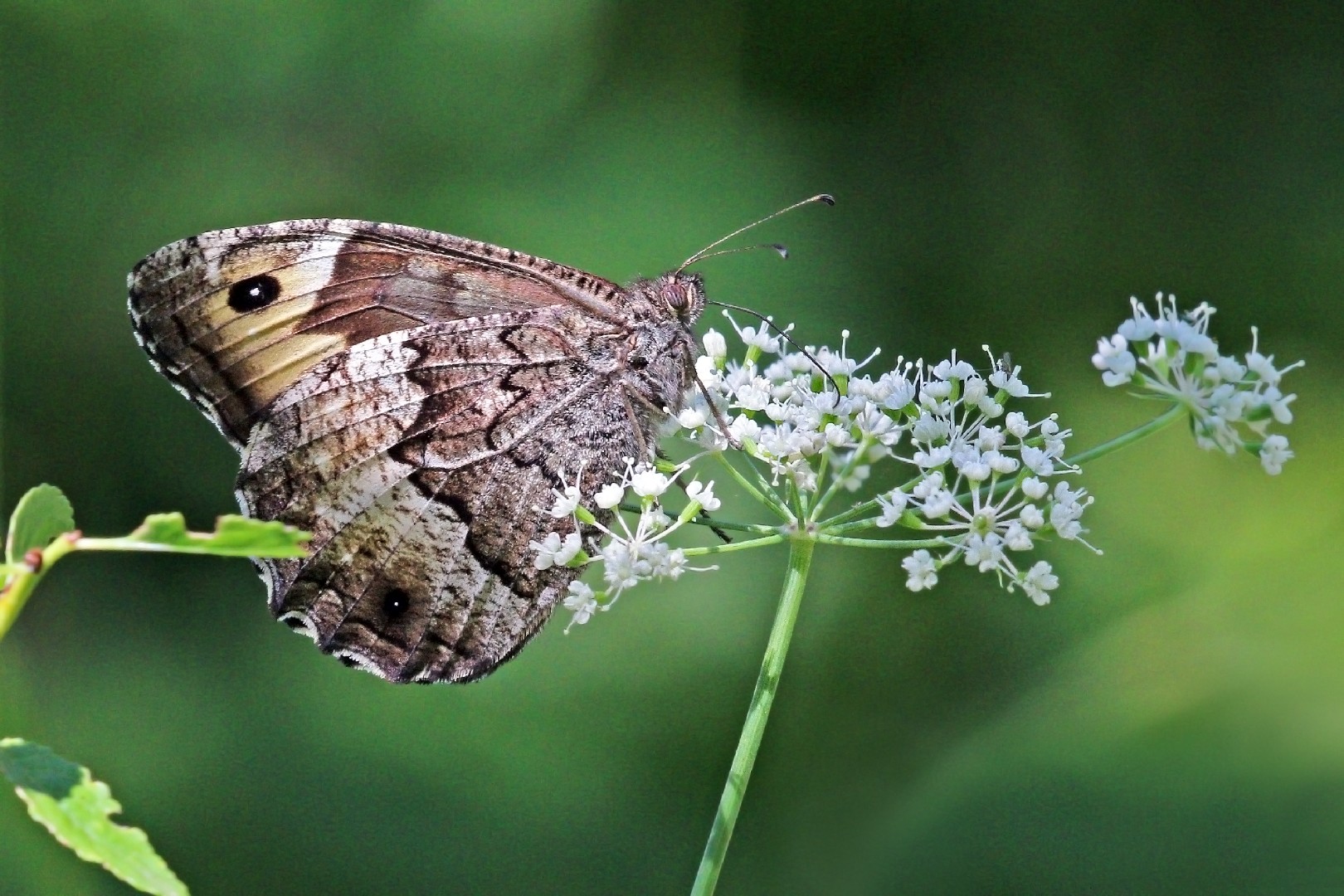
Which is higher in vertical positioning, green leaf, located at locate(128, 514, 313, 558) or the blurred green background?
the blurred green background

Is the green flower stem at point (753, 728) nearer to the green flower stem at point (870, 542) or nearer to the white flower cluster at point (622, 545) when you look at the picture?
the green flower stem at point (870, 542)

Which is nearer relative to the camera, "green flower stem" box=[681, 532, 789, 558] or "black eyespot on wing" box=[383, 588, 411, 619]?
"green flower stem" box=[681, 532, 789, 558]

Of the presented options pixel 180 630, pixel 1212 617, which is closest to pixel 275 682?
pixel 180 630

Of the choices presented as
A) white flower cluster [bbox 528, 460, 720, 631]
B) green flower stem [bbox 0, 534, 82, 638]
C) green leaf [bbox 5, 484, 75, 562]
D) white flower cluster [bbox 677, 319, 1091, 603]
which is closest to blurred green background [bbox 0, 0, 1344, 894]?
white flower cluster [bbox 677, 319, 1091, 603]

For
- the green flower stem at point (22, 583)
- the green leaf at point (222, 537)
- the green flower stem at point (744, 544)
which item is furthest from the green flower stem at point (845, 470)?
the green flower stem at point (22, 583)

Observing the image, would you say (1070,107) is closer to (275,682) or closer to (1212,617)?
(1212,617)

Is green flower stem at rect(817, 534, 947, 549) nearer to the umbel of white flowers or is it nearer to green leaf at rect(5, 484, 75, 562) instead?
the umbel of white flowers

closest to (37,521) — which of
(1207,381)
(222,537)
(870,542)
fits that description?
(222,537)
